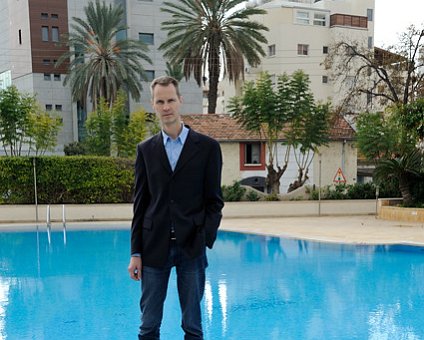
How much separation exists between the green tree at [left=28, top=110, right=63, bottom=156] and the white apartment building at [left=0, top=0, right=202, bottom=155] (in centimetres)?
1283

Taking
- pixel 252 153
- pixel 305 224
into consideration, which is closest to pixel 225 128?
pixel 252 153

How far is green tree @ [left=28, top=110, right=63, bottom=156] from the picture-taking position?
16516mm

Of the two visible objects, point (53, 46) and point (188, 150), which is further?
point (53, 46)

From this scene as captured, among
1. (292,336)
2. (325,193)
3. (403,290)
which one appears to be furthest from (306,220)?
(292,336)

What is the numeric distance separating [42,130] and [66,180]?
3.04m

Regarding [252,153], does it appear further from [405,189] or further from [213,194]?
[213,194]

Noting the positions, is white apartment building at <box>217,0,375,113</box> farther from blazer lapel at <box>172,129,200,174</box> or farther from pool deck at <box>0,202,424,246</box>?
blazer lapel at <box>172,129,200,174</box>

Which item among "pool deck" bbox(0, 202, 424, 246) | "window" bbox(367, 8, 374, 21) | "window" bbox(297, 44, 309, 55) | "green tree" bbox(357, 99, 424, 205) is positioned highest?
"window" bbox(367, 8, 374, 21)

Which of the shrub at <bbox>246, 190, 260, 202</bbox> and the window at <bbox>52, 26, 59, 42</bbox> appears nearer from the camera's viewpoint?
the shrub at <bbox>246, 190, 260, 202</bbox>

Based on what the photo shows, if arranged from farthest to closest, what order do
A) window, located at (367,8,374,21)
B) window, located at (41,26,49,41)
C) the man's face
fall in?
window, located at (367,8,374,21), window, located at (41,26,49,41), the man's face

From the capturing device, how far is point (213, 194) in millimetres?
2611

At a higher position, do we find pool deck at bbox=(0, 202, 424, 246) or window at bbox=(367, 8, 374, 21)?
window at bbox=(367, 8, 374, 21)

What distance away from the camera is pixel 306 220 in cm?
1439

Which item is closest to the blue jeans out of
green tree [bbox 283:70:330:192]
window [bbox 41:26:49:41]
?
green tree [bbox 283:70:330:192]
